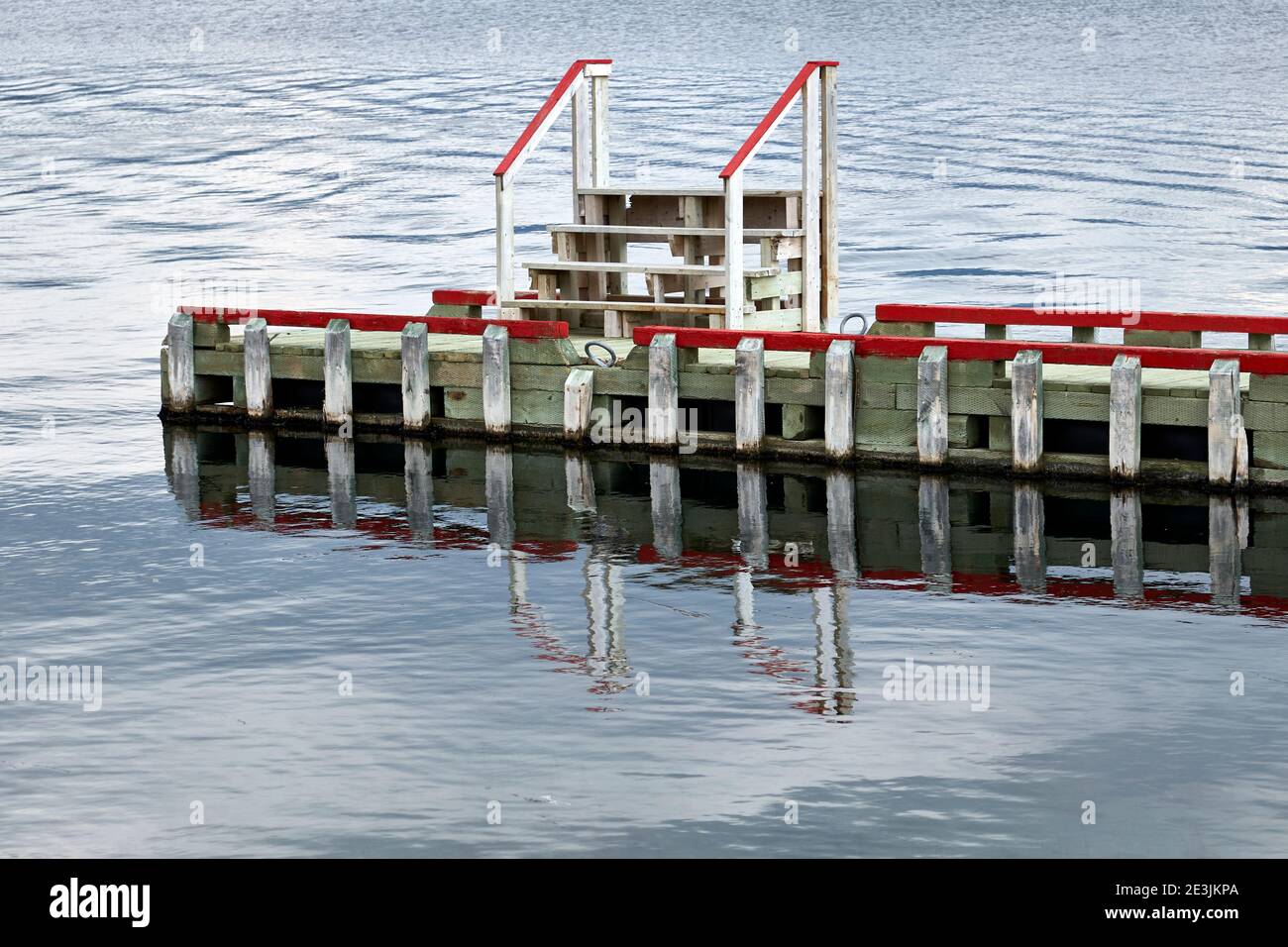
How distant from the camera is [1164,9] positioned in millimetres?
122562

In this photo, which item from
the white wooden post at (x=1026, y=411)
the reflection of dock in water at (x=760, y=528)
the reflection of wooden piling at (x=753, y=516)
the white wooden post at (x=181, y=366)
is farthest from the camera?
the white wooden post at (x=181, y=366)

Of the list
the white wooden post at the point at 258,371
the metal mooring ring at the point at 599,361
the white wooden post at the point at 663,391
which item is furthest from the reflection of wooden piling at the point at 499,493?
the white wooden post at the point at 258,371

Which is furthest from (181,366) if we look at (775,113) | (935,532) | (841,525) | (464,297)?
(935,532)

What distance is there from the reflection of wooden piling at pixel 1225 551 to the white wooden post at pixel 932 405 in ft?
10.7

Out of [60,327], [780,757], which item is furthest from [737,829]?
[60,327]

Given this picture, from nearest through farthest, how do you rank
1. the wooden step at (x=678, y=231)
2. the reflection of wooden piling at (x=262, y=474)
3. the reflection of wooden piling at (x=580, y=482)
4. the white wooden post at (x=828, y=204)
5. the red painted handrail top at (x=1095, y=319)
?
the reflection of wooden piling at (x=580, y=482)
the reflection of wooden piling at (x=262, y=474)
the red painted handrail top at (x=1095, y=319)
the wooden step at (x=678, y=231)
the white wooden post at (x=828, y=204)

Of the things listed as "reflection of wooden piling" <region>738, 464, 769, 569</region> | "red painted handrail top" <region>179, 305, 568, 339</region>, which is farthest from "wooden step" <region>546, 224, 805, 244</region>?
"reflection of wooden piling" <region>738, 464, 769, 569</region>

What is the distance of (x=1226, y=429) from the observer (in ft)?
77.1

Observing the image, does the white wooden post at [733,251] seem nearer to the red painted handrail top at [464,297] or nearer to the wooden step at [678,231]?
the wooden step at [678,231]

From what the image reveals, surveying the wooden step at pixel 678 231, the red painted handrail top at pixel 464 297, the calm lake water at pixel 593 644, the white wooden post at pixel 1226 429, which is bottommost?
the calm lake water at pixel 593 644

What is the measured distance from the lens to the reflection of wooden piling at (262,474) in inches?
1022

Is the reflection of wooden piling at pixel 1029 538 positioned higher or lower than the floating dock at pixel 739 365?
lower

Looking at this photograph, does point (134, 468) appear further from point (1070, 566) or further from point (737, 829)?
point (737, 829)
